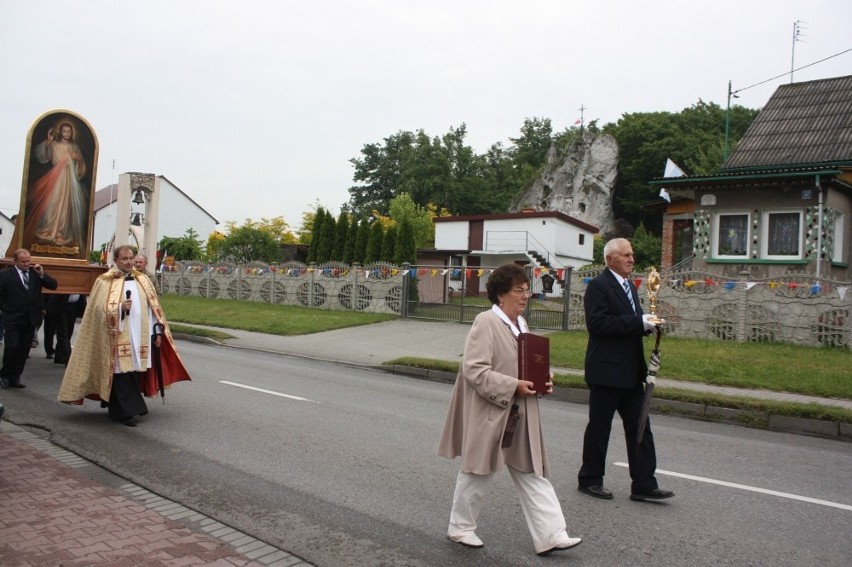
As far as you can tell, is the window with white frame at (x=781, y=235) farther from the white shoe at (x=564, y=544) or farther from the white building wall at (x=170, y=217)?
the white building wall at (x=170, y=217)

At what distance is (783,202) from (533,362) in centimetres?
1861

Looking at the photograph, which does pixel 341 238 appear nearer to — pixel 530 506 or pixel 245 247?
pixel 245 247

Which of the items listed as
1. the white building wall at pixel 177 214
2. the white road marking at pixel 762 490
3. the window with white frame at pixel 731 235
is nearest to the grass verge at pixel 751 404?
the white road marking at pixel 762 490

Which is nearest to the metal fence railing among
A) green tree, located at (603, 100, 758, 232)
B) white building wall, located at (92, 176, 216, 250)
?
white building wall, located at (92, 176, 216, 250)

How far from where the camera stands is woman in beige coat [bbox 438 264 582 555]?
4.05 m

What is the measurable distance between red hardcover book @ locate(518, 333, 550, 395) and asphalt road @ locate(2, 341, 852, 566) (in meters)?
1.08

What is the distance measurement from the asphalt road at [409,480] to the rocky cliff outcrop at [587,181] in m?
51.4

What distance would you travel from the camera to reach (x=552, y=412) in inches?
367

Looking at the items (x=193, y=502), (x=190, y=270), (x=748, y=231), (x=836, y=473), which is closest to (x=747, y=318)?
(x=748, y=231)

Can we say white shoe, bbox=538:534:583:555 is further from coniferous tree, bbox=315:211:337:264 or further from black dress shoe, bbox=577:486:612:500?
coniferous tree, bbox=315:211:337:264

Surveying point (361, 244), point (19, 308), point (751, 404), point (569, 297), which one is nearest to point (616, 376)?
point (751, 404)

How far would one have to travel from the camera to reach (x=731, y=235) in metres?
20.8

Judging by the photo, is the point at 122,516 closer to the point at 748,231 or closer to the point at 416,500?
the point at 416,500

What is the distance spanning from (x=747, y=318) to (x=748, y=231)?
522cm
